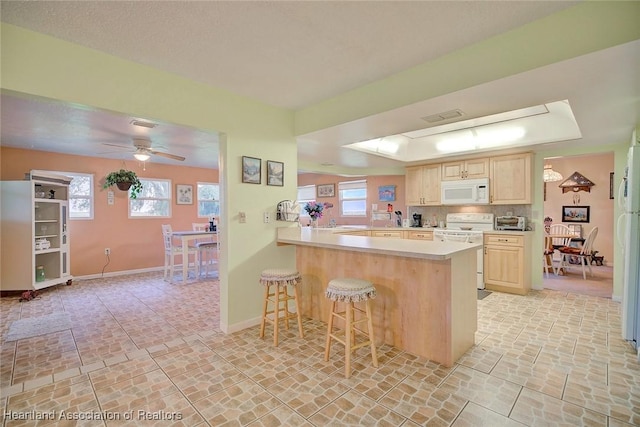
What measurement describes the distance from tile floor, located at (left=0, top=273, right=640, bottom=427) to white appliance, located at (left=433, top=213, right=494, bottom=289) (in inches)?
50.9

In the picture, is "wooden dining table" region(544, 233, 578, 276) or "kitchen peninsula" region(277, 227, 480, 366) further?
"wooden dining table" region(544, 233, 578, 276)

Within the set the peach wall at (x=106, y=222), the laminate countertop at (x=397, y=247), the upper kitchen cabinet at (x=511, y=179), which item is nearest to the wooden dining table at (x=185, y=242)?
the peach wall at (x=106, y=222)

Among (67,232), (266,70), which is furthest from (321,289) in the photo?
(67,232)

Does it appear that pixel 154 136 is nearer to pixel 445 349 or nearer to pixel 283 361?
pixel 283 361

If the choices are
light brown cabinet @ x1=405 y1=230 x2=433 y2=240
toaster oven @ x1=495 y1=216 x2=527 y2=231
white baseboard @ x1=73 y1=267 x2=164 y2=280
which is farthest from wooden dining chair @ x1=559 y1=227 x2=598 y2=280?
white baseboard @ x1=73 y1=267 x2=164 y2=280

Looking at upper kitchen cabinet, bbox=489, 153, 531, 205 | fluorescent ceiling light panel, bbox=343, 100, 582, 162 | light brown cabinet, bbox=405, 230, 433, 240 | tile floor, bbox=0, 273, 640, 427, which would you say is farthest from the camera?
light brown cabinet, bbox=405, 230, 433, 240

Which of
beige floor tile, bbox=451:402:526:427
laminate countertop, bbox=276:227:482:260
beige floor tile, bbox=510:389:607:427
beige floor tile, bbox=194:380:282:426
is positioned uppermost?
laminate countertop, bbox=276:227:482:260

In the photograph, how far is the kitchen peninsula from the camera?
2312 mm

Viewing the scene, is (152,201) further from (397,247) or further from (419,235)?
(397,247)

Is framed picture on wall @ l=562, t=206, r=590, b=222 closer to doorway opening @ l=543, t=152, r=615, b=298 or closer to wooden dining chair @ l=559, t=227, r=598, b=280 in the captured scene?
doorway opening @ l=543, t=152, r=615, b=298

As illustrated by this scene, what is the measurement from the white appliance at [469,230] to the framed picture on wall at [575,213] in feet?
10.8

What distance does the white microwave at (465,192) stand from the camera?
4844mm

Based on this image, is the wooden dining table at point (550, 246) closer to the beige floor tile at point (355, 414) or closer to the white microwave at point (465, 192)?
the white microwave at point (465, 192)

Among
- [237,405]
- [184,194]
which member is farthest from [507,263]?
[184,194]
